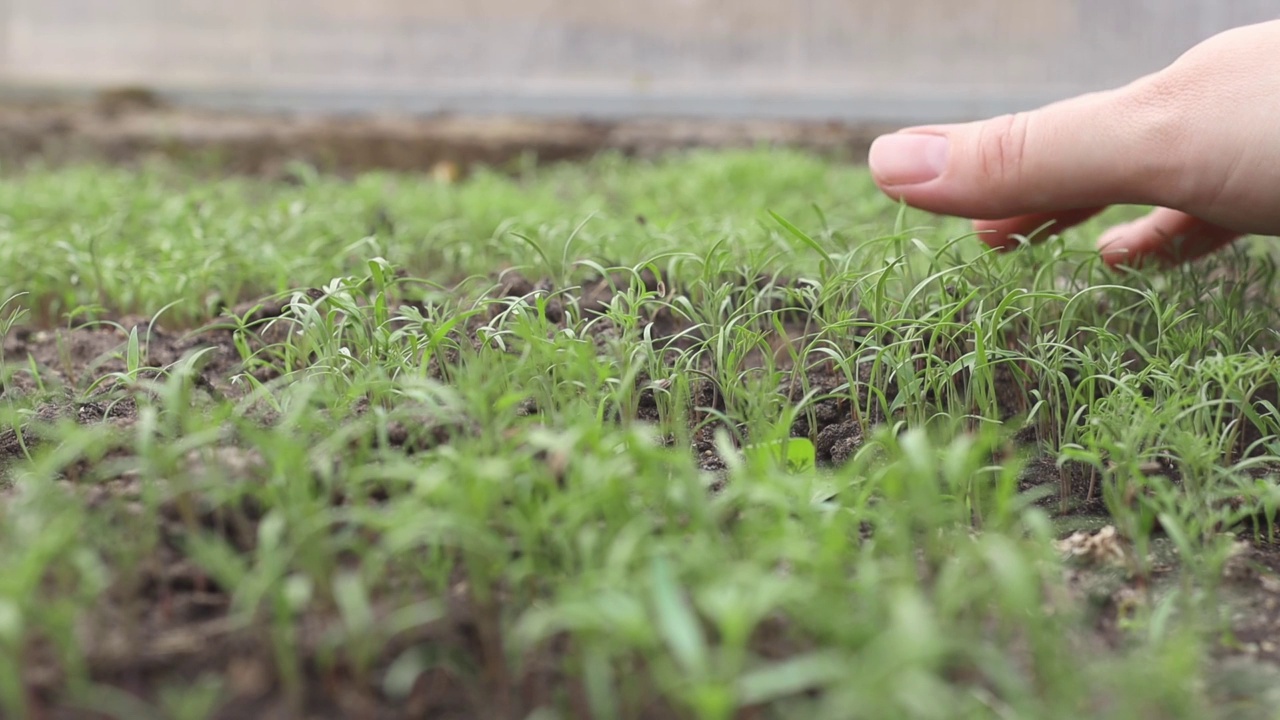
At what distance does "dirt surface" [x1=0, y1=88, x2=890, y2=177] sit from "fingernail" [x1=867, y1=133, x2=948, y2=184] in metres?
3.10

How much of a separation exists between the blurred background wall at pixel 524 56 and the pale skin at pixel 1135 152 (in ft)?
11.8

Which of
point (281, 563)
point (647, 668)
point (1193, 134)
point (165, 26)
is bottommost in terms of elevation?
point (647, 668)

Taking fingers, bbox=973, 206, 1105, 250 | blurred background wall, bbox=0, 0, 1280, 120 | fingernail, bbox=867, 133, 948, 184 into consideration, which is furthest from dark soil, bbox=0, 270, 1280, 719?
blurred background wall, bbox=0, 0, 1280, 120

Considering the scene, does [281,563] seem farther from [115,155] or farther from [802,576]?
[115,155]

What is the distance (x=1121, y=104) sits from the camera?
6.00 ft

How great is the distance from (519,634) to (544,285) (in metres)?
1.17

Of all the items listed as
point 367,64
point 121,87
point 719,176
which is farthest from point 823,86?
point 121,87

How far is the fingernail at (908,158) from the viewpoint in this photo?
2.02 m

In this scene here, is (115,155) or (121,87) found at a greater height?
(121,87)

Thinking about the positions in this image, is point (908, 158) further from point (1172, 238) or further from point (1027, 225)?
point (1172, 238)

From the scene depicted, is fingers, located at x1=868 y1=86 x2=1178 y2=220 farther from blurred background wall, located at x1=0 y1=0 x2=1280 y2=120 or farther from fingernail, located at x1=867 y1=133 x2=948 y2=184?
blurred background wall, located at x1=0 y1=0 x2=1280 y2=120

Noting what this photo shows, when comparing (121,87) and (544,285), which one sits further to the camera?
(121,87)

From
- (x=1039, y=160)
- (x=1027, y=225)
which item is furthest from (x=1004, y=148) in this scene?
(x=1027, y=225)

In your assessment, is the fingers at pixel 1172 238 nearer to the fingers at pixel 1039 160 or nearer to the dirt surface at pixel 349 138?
the fingers at pixel 1039 160
